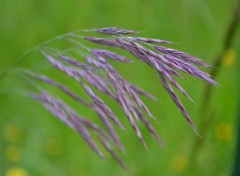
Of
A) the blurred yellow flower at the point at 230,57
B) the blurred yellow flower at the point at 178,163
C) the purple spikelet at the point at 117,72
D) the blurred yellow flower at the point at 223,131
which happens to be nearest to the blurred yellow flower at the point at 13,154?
the blurred yellow flower at the point at 178,163

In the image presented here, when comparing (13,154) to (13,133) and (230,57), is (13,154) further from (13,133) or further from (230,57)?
(230,57)

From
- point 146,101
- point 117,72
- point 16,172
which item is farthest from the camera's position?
point 146,101

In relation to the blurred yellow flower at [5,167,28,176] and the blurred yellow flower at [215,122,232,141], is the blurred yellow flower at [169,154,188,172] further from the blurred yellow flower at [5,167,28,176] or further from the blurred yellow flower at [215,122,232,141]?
the blurred yellow flower at [5,167,28,176]

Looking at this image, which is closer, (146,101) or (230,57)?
(230,57)

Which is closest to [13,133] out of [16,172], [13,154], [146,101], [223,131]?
[13,154]

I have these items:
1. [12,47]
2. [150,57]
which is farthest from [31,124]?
[150,57]

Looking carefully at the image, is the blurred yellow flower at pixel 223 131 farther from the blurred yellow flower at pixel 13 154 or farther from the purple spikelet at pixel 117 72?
the purple spikelet at pixel 117 72

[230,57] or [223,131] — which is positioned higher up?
[230,57]
